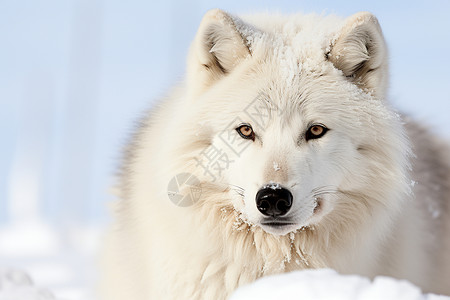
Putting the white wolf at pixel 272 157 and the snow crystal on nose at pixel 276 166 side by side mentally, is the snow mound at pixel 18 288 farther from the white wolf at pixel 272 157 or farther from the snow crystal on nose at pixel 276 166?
the snow crystal on nose at pixel 276 166

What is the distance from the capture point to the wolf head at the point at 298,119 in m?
3.19

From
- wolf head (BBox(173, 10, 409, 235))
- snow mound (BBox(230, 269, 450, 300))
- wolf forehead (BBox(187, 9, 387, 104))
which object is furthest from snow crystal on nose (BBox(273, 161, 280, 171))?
snow mound (BBox(230, 269, 450, 300))

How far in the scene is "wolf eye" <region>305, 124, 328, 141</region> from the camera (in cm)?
332

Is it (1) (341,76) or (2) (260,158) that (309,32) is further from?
(2) (260,158)

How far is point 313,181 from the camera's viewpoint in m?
3.16

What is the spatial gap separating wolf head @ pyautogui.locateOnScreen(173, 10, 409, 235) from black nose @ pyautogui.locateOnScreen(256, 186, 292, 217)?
0.10 ft

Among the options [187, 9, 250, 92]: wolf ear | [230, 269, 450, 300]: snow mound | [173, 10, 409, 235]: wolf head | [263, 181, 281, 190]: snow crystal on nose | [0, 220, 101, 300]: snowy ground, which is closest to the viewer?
[230, 269, 450, 300]: snow mound

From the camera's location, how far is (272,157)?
3.12m

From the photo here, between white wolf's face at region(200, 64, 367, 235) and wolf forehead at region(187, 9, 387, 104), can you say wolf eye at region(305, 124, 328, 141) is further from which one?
wolf forehead at region(187, 9, 387, 104)

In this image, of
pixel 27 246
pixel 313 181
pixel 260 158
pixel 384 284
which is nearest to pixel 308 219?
pixel 313 181

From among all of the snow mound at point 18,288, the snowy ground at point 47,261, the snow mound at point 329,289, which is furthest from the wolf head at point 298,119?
the snowy ground at point 47,261

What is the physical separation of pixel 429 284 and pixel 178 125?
2144 mm

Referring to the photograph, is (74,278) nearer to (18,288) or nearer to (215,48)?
(18,288)

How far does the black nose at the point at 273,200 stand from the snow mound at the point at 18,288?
6.81ft
